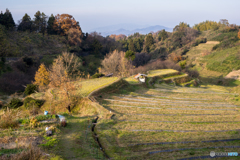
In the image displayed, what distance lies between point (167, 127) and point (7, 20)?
59434 millimetres

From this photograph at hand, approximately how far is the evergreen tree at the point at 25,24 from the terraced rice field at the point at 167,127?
168ft

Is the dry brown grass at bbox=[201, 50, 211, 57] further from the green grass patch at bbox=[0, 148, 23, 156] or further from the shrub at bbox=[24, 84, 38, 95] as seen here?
the green grass patch at bbox=[0, 148, 23, 156]

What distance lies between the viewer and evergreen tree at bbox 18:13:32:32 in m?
57.4

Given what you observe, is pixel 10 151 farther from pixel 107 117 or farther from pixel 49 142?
pixel 107 117

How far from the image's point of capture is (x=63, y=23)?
6425 centimetres

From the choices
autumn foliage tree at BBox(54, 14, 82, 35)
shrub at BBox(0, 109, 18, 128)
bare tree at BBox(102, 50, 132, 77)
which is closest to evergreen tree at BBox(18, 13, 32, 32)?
autumn foliage tree at BBox(54, 14, 82, 35)

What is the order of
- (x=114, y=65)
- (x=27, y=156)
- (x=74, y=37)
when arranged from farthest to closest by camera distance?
(x=74, y=37) < (x=114, y=65) < (x=27, y=156)

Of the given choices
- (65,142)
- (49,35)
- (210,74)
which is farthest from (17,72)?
(210,74)

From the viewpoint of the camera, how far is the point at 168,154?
8469 millimetres

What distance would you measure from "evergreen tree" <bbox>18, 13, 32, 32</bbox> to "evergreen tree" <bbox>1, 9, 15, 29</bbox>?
128 inches

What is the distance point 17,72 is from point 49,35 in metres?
26.9

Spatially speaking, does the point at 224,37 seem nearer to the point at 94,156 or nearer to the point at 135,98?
the point at 135,98

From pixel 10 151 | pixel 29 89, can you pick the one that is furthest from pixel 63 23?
pixel 10 151

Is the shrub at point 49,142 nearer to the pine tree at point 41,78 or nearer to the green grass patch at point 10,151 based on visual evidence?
the green grass patch at point 10,151
